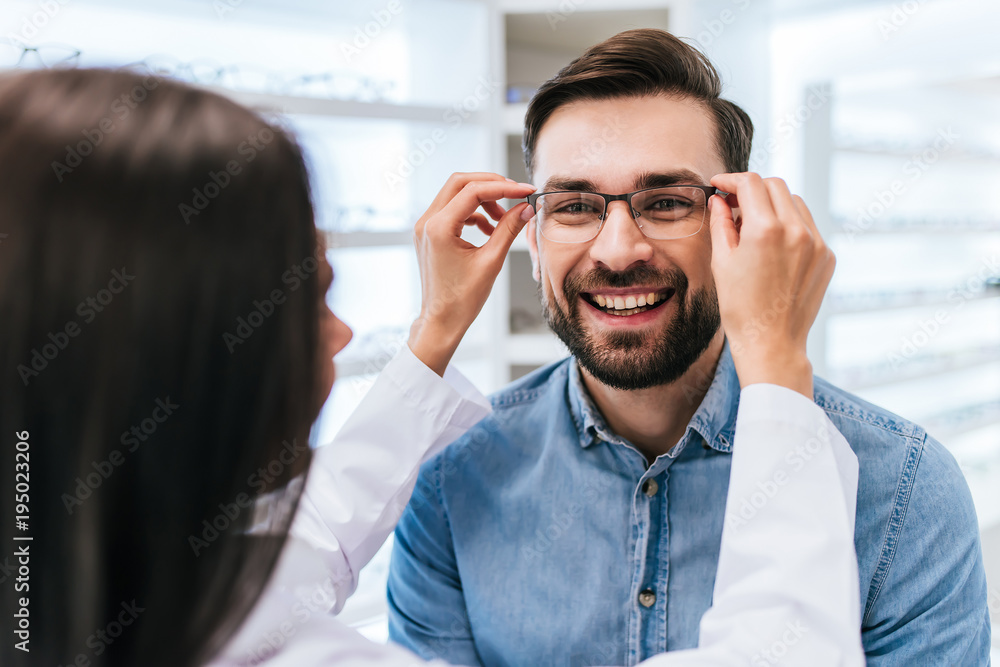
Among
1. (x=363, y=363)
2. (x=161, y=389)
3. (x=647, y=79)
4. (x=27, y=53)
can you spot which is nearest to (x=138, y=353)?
(x=161, y=389)

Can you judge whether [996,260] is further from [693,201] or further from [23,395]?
[23,395]

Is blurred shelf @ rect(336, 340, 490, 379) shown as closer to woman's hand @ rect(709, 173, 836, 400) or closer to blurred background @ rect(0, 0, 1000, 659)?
blurred background @ rect(0, 0, 1000, 659)

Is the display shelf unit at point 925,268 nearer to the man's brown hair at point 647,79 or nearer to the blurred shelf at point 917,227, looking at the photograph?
the blurred shelf at point 917,227

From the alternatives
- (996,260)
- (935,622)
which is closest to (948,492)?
(935,622)

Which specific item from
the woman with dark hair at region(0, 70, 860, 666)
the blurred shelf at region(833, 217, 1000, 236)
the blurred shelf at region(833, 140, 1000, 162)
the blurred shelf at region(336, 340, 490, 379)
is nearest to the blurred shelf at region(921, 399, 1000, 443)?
the blurred shelf at region(833, 217, 1000, 236)

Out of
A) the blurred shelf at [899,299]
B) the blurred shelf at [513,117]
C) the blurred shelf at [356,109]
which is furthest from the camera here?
the blurred shelf at [899,299]

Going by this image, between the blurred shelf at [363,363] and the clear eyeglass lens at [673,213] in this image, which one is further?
the blurred shelf at [363,363]

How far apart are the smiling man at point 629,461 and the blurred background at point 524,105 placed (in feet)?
2.70

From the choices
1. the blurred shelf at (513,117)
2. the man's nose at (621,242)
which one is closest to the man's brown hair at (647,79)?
the man's nose at (621,242)

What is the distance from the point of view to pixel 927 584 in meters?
0.96

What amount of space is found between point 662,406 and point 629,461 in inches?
4.7

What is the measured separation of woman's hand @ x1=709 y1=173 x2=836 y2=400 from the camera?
2.72ft

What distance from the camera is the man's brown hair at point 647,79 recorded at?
1233 mm

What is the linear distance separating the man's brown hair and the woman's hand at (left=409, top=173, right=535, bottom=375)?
249 millimetres
